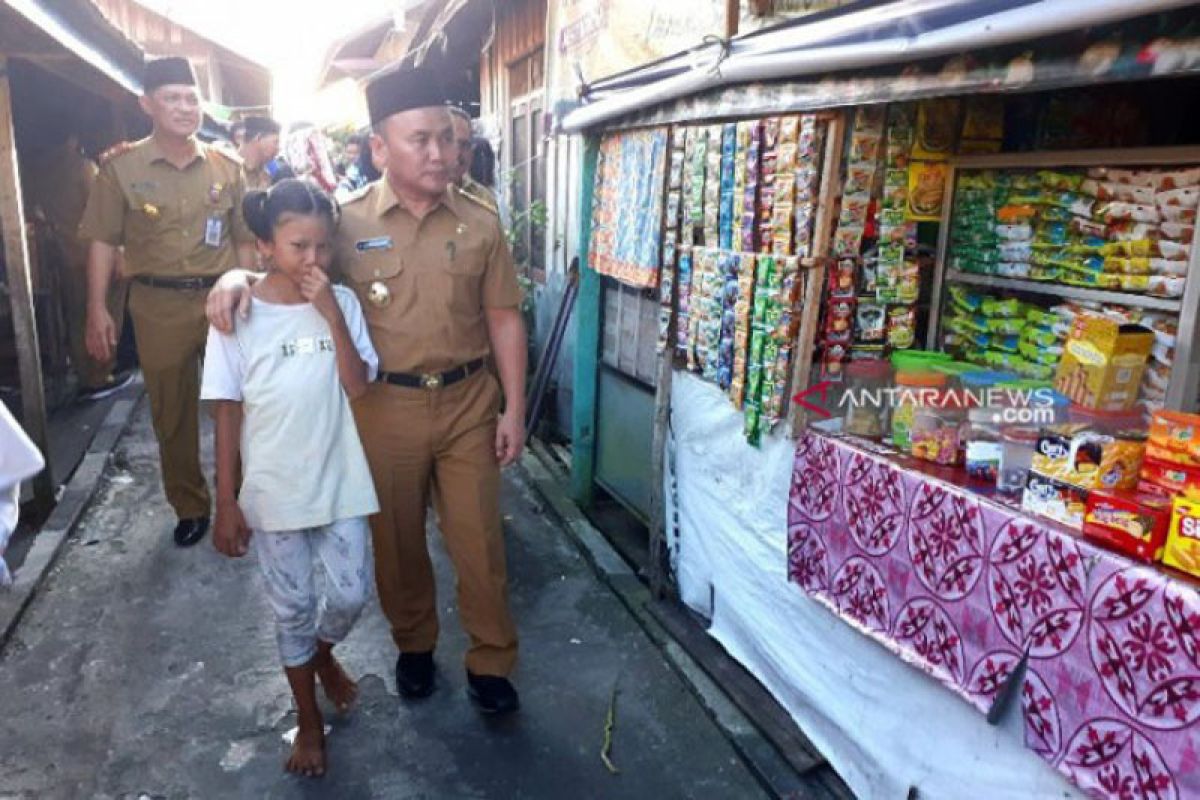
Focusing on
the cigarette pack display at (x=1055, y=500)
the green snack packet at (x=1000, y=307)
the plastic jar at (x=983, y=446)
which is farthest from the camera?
the green snack packet at (x=1000, y=307)

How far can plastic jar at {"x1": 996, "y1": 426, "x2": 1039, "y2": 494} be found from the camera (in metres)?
2.33

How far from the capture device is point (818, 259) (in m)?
2.86

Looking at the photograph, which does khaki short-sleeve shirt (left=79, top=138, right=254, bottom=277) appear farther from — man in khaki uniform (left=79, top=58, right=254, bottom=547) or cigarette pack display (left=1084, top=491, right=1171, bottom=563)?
cigarette pack display (left=1084, top=491, right=1171, bottom=563)

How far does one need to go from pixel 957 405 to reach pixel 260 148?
730 cm

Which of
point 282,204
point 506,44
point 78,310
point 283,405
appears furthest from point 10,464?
point 506,44

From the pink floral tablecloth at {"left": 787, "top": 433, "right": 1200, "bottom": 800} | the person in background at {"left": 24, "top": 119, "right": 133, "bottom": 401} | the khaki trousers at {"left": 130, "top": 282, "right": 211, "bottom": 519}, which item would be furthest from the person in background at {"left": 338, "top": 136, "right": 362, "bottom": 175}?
the pink floral tablecloth at {"left": 787, "top": 433, "right": 1200, "bottom": 800}

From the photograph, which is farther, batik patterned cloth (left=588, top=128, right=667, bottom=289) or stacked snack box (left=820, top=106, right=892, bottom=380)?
batik patterned cloth (left=588, top=128, right=667, bottom=289)

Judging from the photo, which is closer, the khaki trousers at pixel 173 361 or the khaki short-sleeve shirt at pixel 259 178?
the khaki trousers at pixel 173 361

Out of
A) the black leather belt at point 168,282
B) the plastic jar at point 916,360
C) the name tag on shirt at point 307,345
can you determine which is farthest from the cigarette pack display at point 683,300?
the black leather belt at point 168,282

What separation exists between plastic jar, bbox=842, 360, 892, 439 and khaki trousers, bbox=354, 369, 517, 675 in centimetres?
122

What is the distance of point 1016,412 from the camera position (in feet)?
8.14

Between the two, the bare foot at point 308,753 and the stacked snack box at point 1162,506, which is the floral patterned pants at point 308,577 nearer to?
the bare foot at point 308,753

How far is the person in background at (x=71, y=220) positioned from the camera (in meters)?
7.24

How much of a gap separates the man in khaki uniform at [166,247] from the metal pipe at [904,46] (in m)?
2.36
